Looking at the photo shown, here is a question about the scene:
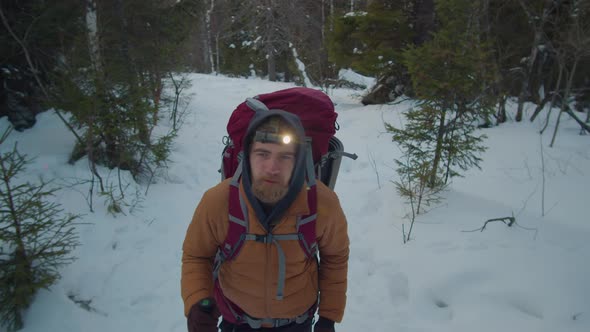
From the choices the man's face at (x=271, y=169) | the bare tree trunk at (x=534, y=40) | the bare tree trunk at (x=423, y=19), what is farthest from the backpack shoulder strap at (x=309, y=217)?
the bare tree trunk at (x=423, y=19)

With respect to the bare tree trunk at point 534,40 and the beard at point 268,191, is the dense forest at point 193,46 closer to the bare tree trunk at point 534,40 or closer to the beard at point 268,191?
the bare tree trunk at point 534,40

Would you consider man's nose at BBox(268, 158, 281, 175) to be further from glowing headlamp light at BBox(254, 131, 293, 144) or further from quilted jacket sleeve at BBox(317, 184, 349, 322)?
quilted jacket sleeve at BBox(317, 184, 349, 322)

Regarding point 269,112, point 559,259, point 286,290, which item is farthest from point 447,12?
point 286,290

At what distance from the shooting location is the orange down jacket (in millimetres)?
1622

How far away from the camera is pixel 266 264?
166 centimetres

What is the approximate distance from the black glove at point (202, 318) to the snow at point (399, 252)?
5.52ft

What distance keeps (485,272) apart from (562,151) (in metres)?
5.68

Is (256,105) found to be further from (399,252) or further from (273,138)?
(399,252)

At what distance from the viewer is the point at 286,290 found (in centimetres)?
174

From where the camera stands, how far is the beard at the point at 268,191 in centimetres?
153

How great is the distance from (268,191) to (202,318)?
0.76m

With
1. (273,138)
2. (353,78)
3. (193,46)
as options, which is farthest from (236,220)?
(353,78)

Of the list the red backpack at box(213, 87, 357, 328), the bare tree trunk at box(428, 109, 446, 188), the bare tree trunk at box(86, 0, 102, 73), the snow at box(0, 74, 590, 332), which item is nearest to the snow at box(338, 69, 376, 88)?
the snow at box(0, 74, 590, 332)

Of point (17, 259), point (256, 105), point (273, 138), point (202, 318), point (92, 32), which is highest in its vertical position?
point (92, 32)
